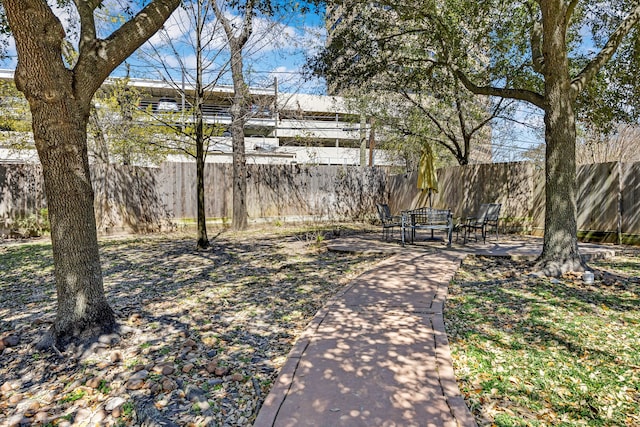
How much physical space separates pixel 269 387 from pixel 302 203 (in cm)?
1195

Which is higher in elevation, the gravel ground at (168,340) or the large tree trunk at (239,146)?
the large tree trunk at (239,146)

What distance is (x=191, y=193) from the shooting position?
12.7 meters

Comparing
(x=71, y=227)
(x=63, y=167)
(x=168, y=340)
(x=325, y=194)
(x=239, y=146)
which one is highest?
(x=239, y=146)

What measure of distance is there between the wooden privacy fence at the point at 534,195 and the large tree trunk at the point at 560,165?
13.3 feet

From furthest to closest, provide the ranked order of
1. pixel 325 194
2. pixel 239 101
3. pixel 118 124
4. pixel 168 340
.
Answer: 1. pixel 325 194
2. pixel 118 124
3. pixel 239 101
4. pixel 168 340

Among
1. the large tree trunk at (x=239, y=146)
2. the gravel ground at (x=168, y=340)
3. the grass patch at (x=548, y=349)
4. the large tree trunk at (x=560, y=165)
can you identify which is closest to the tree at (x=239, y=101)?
the large tree trunk at (x=239, y=146)

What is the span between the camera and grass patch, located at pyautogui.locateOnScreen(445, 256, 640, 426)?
2598 millimetres

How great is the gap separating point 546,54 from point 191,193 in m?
10.4

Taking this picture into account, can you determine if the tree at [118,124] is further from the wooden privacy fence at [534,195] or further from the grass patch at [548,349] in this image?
the grass patch at [548,349]

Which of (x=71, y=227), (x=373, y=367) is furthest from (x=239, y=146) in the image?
(x=373, y=367)

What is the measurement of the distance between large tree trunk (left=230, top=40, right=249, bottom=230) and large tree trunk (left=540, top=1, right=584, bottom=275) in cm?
689

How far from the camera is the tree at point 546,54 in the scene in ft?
19.6

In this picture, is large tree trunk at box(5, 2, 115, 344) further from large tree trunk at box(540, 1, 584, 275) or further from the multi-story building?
large tree trunk at box(540, 1, 584, 275)

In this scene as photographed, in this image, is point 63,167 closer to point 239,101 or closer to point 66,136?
point 66,136
